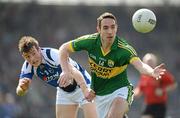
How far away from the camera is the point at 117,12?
1300 inches

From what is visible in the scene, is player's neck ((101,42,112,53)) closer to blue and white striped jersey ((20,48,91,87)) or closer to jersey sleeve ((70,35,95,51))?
jersey sleeve ((70,35,95,51))

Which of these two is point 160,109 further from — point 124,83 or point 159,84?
point 124,83

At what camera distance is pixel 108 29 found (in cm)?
1185

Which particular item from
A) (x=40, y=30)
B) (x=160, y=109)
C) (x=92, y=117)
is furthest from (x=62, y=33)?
(x=92, y=117)

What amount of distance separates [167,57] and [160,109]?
14511 mm

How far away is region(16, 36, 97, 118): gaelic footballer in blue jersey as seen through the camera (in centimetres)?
1253

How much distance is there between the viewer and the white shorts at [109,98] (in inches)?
480

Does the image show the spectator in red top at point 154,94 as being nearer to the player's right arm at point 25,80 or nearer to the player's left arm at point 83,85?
the player's right arm at point 25,80

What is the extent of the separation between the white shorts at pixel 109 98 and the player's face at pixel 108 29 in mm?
785

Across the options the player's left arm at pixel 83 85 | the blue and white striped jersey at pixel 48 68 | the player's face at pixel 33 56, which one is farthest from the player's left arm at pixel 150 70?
the player's face at pixel 33 56

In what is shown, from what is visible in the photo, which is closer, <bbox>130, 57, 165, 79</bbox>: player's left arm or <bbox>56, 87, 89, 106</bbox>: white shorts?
<bbox>130, 57, 165, 79</bbox>: player's left arm

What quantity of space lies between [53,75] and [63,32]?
1936cm

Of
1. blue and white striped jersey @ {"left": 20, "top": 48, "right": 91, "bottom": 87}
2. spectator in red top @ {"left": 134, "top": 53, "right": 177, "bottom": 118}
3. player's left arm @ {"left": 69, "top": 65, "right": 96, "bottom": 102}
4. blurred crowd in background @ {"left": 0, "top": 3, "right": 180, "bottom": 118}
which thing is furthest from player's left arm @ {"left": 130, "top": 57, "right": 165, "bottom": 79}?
blurred crowd in background @ {"left": 0, "top": 3, "right": 180, "bottom": 118}

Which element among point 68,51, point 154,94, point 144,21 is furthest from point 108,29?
point 154,94
